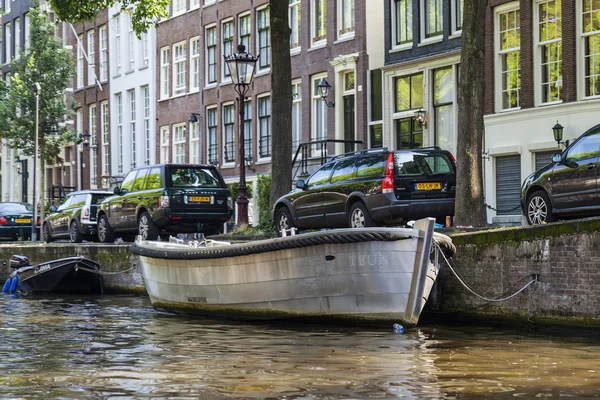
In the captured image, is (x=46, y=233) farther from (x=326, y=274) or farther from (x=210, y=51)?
(x=326, y=274)

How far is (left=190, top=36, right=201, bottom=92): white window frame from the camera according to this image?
45.9 m

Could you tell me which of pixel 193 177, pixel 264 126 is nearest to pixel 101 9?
pixel 193 177

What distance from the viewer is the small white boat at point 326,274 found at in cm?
1488

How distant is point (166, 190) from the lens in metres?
25.6

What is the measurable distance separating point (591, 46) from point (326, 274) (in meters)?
13.4

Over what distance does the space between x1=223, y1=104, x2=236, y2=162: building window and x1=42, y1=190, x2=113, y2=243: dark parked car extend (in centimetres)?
1096

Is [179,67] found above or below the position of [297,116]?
above

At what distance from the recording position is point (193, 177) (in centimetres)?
2616

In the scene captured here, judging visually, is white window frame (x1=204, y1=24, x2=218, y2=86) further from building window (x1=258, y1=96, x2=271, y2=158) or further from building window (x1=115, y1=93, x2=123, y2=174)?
building window (x1=115, y1=93, x2=123, y2=174)

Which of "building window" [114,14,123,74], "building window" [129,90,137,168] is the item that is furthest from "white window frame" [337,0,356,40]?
"building window" [114,14,123,74]

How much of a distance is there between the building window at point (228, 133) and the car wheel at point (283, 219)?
19.1 meters

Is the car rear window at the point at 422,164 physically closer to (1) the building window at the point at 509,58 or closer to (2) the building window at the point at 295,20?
(1) the building window at the point at 509,58

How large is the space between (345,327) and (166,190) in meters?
10.5

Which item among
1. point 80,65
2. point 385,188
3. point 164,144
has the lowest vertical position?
point 385,188
